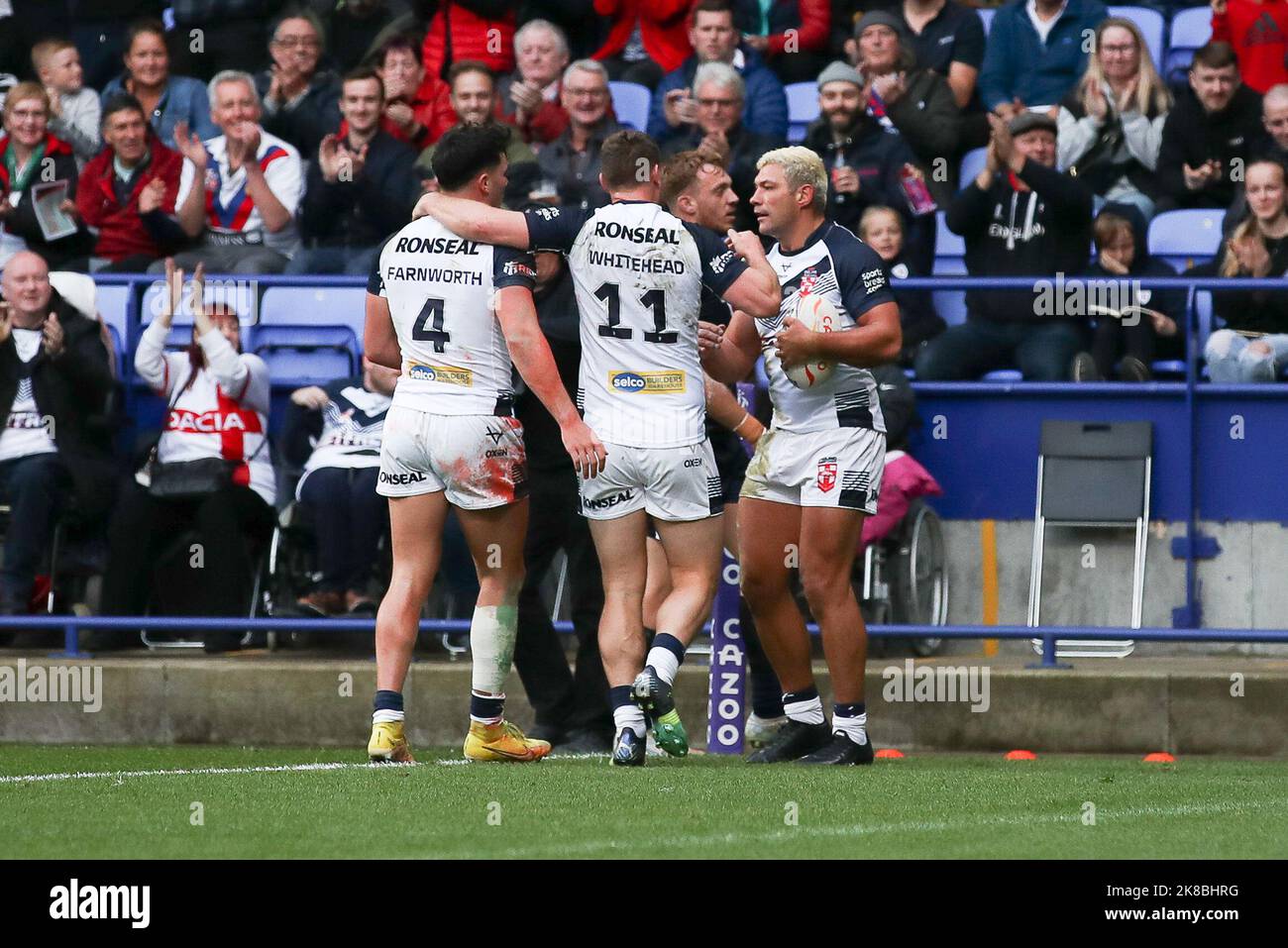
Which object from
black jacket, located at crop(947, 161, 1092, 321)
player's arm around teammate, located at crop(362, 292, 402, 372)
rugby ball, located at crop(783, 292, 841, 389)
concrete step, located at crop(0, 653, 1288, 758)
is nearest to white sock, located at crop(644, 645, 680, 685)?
rugby ball, located at crop(783, 292, 841, 389)

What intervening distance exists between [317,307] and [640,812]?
20.4 ft

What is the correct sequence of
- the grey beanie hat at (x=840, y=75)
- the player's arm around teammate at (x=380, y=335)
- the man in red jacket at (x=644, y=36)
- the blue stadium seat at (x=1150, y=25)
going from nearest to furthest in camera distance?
the player's arm around teammate at (x=380, y=335) → the grey beanie hat at (x=840, y=75) → the blue stadium seat at (x=1150, y=25) → the man in red jacket at (x=644, y=36)

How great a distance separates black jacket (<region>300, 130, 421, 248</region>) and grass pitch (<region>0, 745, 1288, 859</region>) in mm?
5160

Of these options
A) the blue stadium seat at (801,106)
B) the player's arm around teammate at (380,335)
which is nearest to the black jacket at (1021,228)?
the blue stadium seat at (801,106)

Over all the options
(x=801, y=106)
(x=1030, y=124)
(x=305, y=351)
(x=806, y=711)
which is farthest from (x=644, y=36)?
(x=806, y=711)

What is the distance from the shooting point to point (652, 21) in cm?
1358

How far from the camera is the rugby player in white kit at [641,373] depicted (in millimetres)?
7445

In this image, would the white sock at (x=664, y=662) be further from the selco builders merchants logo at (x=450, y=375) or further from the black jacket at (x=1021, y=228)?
the black jacket at (x=1021, y=228)

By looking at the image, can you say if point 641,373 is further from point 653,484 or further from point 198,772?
point 198,772

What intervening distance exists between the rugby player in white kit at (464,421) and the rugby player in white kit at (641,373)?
162mm

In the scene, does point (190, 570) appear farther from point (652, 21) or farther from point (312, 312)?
point (652, 21)

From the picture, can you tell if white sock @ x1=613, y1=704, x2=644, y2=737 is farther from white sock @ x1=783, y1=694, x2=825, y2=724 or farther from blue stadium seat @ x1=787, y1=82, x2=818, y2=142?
blue stadium seat @ x1=787, y1=82, x2=818, y2=142

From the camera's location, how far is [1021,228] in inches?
452

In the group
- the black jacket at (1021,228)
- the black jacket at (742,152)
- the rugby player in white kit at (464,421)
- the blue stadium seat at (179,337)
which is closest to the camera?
the rugby player in white kit at (464,421)
